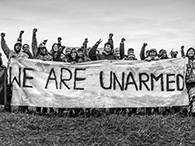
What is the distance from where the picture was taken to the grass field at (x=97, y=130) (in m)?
6.15

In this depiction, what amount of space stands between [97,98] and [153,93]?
1458 mm

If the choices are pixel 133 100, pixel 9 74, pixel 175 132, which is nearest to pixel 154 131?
pixel 175 132

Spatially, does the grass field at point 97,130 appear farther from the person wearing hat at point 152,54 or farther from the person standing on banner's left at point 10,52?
the person wearing hat at point 152,54

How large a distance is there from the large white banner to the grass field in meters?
0.62

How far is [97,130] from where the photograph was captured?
6.59 metres

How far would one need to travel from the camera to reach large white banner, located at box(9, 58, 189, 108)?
26.2 ft

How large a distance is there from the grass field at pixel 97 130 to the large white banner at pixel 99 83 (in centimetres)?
62

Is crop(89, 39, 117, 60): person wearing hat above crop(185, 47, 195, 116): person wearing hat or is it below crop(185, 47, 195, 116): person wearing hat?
above

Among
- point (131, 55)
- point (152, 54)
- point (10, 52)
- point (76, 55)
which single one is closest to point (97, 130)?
point (76, 55)

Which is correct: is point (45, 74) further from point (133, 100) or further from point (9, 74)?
point (133, 100)

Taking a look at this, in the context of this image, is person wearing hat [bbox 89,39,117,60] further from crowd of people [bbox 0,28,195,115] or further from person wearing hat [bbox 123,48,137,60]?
person wearing hat [bbox 123,48,137,60]

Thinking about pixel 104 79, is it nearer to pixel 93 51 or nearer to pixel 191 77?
pixel 93 51

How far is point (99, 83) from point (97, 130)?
179 cm

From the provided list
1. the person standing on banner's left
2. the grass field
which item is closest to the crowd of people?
the person standing on banner's left
